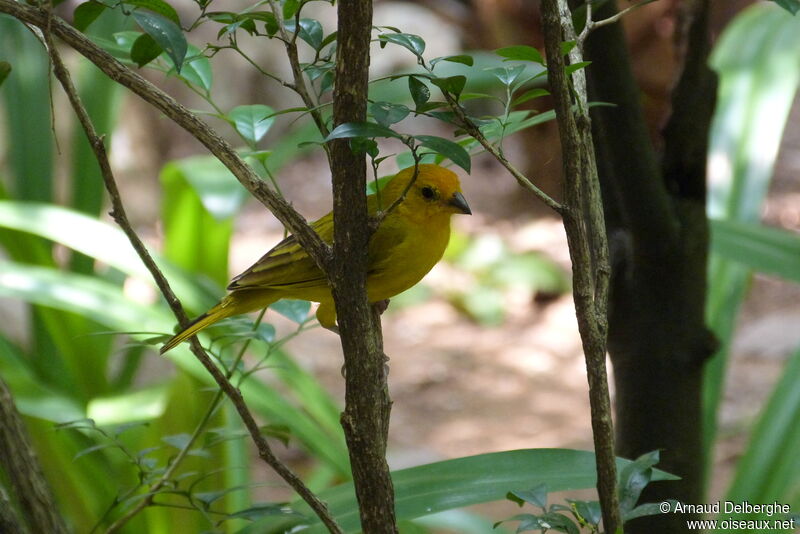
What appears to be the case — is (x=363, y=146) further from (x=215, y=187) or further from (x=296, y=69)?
(x=215, y=187)

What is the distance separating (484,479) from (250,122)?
0.48 m

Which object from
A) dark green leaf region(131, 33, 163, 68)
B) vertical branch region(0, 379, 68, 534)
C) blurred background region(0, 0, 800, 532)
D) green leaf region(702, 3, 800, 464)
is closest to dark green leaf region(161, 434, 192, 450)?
blurred background region(0, 0, 800, 532)

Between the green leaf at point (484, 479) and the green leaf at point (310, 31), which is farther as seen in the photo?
the green leaf at point (484, 479)

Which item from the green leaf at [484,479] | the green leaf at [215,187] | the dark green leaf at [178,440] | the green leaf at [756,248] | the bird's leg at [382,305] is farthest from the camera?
the green leaf at [215,187]

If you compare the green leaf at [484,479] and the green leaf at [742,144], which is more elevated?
the green leaf at [742,144]

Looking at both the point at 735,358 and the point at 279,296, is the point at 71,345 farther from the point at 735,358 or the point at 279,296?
the point at 735,358

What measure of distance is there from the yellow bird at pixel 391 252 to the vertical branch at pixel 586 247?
1.97 ft

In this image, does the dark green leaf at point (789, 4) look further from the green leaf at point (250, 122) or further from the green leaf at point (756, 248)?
the green leaf at point (756, 248)

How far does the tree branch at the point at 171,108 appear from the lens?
0.65 m

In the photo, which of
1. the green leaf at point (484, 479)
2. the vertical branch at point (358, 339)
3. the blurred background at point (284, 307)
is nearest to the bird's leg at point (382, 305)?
the blurred background at point (284, 307)

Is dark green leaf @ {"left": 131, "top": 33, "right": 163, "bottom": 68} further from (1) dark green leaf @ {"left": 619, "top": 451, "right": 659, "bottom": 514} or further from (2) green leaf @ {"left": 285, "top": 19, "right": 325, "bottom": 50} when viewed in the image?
(1) dark green leaf @ {"left": 619, "top": 451, "right": 659, "bottom": 514}

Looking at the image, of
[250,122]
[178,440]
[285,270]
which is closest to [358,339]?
[250,122]

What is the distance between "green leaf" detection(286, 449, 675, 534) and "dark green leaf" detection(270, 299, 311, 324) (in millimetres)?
270

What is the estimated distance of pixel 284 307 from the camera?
1185 millimetres
